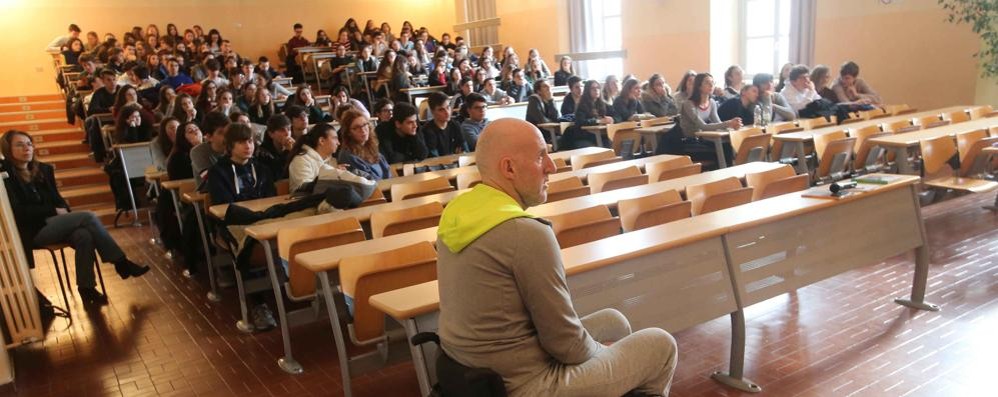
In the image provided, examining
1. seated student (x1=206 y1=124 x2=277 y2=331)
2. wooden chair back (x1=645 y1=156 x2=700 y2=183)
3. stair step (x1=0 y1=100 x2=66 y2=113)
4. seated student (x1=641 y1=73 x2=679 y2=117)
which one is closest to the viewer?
seated student (x1=206 y1=124 x2=277 y2=331)

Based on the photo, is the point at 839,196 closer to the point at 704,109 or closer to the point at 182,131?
the point at 704,109

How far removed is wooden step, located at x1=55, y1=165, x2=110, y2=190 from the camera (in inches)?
361

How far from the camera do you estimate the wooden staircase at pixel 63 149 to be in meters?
8.66

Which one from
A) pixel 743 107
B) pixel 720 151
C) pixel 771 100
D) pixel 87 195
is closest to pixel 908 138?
pixel 720 151

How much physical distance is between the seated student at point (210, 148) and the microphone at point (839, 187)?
4.22m

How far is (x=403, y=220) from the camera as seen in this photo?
146 inches

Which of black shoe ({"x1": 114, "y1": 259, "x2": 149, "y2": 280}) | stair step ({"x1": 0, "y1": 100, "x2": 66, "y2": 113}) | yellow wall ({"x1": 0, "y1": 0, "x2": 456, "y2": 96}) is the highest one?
yellow wall ({"x1": 0, "y1": 0, "x2": 456, "y2": 96})

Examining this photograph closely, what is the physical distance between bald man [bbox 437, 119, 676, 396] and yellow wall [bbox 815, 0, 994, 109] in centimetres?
863

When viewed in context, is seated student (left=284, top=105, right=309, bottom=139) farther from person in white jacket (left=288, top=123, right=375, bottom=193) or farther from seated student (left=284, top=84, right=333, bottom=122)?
seated student (left=284, top=84, right=333, bottom=122)

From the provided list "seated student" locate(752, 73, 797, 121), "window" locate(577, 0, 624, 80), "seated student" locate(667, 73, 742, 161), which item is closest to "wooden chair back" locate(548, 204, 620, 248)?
"seated student" locate(667, 73, 742, 161)

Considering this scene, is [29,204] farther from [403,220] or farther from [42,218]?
[403,220]

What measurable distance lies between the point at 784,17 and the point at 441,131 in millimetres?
6799

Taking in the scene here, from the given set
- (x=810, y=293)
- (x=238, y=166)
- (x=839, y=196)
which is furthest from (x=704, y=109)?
(x=238, y=166)

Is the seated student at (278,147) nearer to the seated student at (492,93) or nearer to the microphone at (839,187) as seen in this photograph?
the microphone at (839,187)
